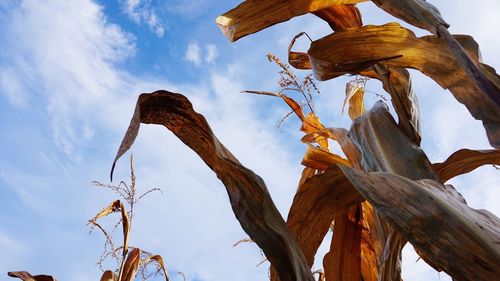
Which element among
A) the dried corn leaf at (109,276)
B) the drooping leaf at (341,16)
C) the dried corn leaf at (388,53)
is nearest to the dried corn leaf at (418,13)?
the dried corn leaf at (388,53)

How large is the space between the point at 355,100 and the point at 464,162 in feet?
1.29

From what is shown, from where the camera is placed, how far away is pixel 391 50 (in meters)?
0.90

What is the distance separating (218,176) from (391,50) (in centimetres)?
42

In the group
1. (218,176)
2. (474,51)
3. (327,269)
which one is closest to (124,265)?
(327,269)

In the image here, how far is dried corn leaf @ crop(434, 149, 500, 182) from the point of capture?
2.84 ft

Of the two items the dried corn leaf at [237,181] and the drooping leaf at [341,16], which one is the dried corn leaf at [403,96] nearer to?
the drooping leaf at [341,16]

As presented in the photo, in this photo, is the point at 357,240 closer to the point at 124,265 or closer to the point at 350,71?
the point at 350,71

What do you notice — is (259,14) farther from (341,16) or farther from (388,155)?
(388,155)

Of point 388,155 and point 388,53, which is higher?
point 388,53

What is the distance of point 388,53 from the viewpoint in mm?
908

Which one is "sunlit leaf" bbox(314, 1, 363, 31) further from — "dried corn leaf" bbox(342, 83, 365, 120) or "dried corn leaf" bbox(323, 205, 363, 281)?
"dried corn leaf" bbox(323, 205, 363, 281)

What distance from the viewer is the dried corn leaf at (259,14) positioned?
0.90 meters

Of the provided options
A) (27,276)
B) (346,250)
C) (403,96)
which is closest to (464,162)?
(403,96)

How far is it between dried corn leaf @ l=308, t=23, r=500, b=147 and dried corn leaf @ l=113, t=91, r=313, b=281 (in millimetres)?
305
